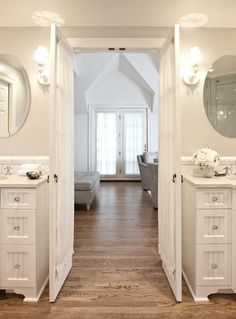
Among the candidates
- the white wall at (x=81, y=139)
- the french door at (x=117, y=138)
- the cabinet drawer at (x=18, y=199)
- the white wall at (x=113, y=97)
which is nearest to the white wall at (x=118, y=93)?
the white wall at (x=113, y=97)

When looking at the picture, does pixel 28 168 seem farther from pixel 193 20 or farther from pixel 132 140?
pixel 132 140

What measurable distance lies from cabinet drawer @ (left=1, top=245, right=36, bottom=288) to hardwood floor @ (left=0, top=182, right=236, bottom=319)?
0.16m

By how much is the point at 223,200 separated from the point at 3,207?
68.1 inches

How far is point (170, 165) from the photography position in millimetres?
2385

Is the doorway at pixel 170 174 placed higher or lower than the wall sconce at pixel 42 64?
lower

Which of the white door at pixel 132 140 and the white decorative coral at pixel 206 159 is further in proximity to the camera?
the white door at pixel 132 140

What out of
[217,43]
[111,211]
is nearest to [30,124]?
[217,43]

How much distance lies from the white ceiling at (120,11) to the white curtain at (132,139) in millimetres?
6114

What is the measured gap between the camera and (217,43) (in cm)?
280

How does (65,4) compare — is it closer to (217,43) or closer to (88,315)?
(217,43)

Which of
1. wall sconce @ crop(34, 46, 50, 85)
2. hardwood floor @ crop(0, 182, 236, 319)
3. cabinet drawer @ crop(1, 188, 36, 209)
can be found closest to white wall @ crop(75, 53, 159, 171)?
hardwood floor @ crop(0, 182, 236, 319)

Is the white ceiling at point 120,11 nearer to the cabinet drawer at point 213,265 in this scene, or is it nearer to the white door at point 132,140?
the cabinet drawer at point 213,265

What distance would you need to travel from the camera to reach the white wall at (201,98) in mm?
2791

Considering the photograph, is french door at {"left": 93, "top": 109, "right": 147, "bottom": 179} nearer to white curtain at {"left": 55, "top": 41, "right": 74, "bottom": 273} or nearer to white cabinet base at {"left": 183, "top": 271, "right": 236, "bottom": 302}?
white curtain at {"left": 55, "top": 41, "right": 74, "bottom": 273}
